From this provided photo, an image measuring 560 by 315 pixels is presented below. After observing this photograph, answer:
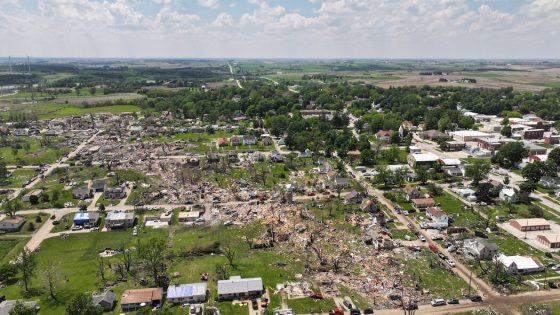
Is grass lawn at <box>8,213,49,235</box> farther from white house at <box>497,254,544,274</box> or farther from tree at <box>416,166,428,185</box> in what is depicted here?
tree at <box>416,166,428,185</box>

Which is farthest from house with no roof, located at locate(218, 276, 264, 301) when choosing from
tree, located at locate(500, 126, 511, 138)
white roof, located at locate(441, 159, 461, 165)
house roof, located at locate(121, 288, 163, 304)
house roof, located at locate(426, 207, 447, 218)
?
tree, located at locate(500, 126, 511, 138)

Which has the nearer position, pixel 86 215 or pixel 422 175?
pixel 86 215

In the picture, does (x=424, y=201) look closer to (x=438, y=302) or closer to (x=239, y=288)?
(x=438, y=302)

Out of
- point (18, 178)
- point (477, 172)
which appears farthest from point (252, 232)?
point (18, 178)

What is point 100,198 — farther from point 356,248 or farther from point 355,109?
point 355,109

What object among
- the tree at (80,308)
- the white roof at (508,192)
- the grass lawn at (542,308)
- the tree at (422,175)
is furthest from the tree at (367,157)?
the tree at (80,308)

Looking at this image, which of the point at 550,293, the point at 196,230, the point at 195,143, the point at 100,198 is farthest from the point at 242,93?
the point at 550,293
